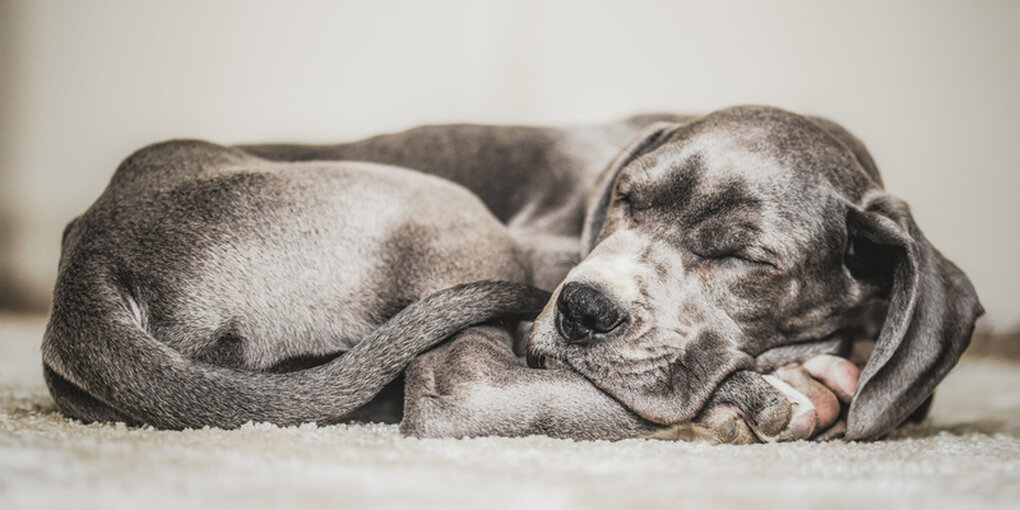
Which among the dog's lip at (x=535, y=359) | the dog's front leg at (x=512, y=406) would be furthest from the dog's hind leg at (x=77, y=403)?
the dog's lip at (x=535, y=359)

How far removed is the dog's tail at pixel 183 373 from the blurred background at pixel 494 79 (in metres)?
3.83

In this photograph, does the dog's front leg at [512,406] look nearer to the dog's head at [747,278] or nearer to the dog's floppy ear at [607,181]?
the dog's head at [747,278]

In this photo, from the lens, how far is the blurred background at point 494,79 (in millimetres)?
4887

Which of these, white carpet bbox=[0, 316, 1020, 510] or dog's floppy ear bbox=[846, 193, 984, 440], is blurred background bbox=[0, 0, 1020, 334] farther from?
white carpet bbox=[0, 316, 1020, 510]

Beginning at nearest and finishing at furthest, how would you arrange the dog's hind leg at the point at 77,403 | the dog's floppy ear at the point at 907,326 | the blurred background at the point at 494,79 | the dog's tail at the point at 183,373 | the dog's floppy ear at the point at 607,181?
the dog's tail at the point at 183,373 → the dog's hind leg at the point at 77,403 → the dog's floppy ear at the point at 907,326 → the dog's floppy ear at the point at 607,181 → the blurred background at the point at 494,79

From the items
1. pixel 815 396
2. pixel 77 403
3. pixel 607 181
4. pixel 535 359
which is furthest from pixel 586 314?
pixel 77 403

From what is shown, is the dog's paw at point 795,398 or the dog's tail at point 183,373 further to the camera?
the dog's paw at point 795,398

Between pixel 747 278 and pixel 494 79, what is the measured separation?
12.8 ft

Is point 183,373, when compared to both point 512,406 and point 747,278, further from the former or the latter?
point 747,278

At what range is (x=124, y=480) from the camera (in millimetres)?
1130

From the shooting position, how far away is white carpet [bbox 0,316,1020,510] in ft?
3.60

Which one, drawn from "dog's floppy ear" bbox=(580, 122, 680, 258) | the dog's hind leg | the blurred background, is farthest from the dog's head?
the blurred background

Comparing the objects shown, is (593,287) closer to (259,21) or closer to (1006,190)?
(1006,190)

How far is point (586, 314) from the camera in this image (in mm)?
1953
